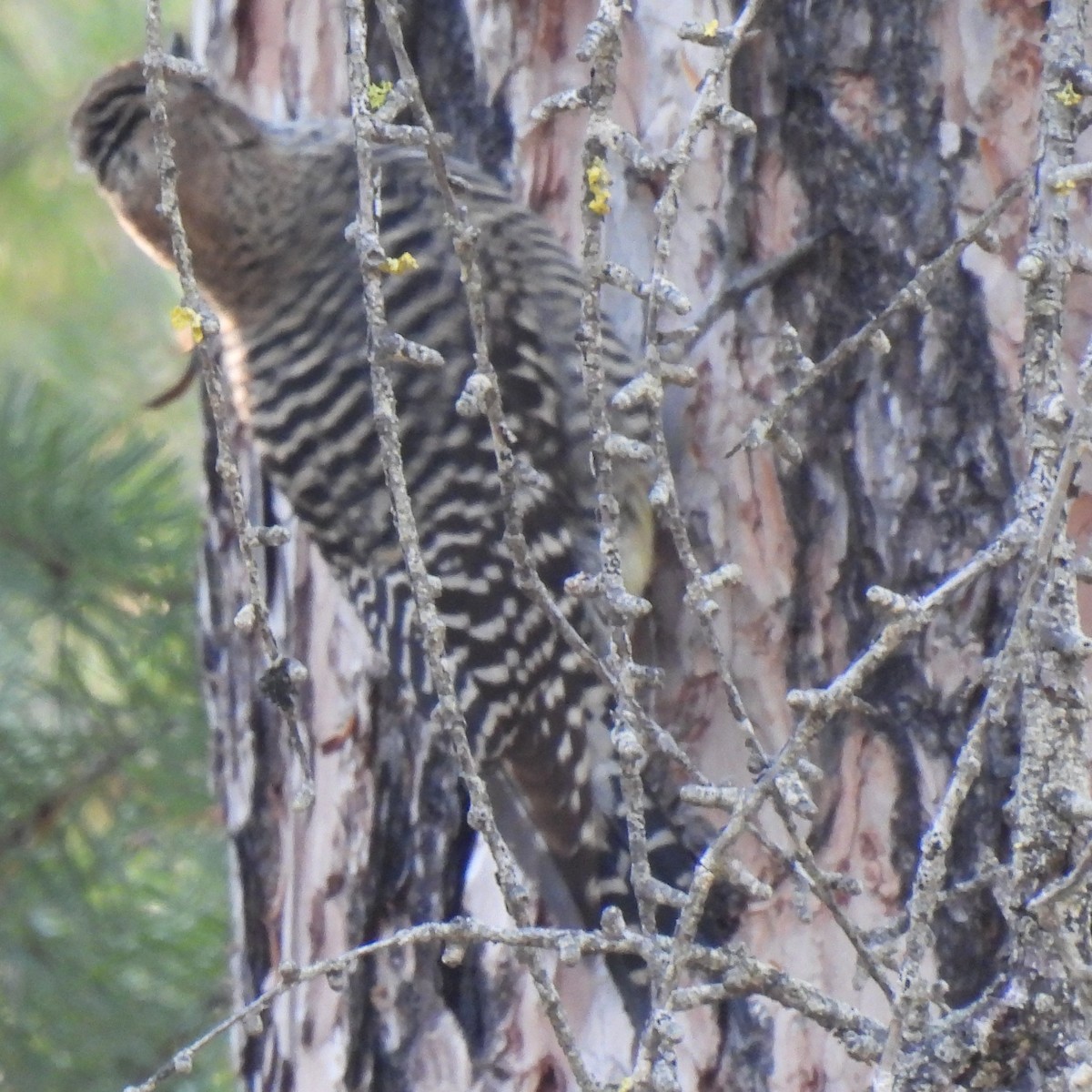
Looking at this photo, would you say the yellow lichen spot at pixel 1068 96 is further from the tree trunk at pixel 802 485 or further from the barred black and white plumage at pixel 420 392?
the barred black and white plumage at pixel 420 392

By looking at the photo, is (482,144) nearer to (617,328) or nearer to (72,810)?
(617,328)

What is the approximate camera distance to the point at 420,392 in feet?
7.34

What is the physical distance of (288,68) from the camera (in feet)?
8.41

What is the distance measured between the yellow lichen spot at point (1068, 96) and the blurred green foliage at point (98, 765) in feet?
6.17

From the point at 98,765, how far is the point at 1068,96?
208 centimetres

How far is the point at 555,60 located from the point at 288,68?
1.86 feet

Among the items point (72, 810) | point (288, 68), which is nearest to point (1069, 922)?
point (288, 68)

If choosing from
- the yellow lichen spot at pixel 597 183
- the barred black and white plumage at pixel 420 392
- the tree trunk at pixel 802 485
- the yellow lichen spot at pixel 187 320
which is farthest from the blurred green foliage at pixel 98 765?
the yellow lichen spot at pixel 597 183

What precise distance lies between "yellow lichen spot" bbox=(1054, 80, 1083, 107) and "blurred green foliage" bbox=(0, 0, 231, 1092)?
1.88m

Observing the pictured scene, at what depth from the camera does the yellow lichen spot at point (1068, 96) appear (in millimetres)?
1284

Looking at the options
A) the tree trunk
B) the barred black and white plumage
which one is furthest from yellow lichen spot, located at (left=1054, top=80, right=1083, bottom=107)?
the barred black and white plumage

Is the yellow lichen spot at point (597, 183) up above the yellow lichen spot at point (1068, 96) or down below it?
below

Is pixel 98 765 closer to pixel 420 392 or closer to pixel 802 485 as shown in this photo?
pixel 420 392

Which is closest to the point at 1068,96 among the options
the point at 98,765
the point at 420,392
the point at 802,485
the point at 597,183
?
the point at 597,183
